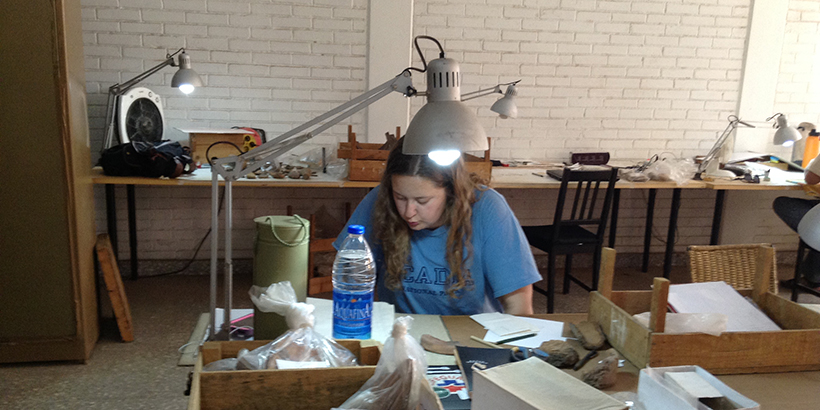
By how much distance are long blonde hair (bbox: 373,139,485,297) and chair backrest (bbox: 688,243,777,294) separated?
49.3 inches

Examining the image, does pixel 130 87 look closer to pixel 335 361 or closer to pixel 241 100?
pixel 241 100

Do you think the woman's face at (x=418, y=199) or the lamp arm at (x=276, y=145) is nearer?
the lamp arm at (x=276, y=145)

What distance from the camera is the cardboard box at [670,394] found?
3.15 feet

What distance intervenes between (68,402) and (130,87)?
2.21 meters

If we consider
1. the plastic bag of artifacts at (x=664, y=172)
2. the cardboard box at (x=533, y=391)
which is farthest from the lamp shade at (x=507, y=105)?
the cardboard box at (x=533, y=391)

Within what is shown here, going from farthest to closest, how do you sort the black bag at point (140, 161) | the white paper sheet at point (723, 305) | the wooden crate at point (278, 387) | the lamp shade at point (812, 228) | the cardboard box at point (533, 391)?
the black bag at point (140, 161) < the white paper sheet at point (723, 305) < the wooden crate at point (278, 387) < the lamp shade at point (812, 228) < the cardboard box at point (533, 391)

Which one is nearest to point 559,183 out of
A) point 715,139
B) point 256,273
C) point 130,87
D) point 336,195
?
point 336,195

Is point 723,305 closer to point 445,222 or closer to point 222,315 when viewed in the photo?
point 445,222

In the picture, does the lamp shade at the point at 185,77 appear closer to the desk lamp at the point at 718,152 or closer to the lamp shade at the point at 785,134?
the desk lamp at the point at 718,152

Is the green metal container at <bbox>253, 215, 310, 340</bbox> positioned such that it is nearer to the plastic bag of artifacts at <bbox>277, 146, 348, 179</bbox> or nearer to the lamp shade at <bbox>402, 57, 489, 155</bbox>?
the lamp shade at <bbox>402, 57, 489, 155</bbox>

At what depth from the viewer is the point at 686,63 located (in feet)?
15.0

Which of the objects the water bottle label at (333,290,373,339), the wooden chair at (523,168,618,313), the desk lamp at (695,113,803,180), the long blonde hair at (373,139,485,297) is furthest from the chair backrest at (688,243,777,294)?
the water bottle label at (333,290,373,339)

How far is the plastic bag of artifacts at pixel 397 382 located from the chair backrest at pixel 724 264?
1.93 metres

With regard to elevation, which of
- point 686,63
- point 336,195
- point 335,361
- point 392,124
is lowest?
point 336,195
